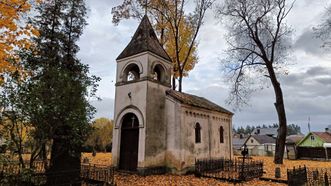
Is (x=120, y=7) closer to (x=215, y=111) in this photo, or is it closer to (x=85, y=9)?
(x=85, y=9)

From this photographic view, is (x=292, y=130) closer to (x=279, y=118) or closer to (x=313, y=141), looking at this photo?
(x=313, y=141)

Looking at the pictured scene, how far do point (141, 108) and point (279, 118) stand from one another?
14.6m

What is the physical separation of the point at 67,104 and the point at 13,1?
3.97 meters

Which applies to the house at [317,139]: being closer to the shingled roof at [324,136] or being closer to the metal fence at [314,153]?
the shingled roof at [324,136]

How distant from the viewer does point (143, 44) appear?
642 inches

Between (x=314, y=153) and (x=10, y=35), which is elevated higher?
(x=10, y=35)

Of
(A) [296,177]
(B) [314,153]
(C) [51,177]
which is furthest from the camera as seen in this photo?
(B) [314,153]

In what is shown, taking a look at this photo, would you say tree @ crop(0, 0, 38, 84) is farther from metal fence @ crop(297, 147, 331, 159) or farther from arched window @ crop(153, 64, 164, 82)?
metal fence @ crop(297, 147, 331, 159)

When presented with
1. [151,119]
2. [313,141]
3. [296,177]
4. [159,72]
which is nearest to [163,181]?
[151,119]

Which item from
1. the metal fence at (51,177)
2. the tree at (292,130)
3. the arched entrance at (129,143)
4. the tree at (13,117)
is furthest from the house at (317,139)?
the tree at (292,130)

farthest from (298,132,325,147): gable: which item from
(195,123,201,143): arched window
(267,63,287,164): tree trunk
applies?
(195,123,201,143): arched window

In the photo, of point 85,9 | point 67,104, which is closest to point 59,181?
point 67,104

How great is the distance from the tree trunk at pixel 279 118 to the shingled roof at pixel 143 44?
11.9 metres

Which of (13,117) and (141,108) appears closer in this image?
(13,117)
